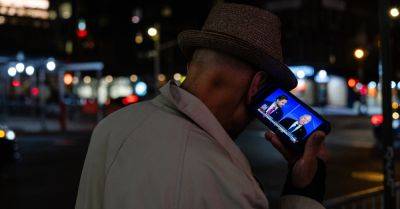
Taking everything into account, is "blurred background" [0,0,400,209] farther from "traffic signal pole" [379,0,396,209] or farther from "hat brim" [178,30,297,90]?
"hat brim" [178,30,297,90]

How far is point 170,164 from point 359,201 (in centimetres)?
397

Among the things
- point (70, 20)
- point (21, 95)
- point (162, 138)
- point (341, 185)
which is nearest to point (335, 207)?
point (162, 138)

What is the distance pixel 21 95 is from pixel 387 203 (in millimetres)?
41592

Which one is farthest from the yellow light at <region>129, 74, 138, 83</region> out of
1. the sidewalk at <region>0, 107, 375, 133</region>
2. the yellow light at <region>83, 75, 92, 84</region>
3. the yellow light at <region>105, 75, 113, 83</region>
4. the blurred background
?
the sidewalk at <region>0, 107, 375, 133</region>

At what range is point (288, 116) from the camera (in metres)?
1.99

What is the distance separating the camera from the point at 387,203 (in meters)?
4.61

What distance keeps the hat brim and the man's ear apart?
0.07 feet

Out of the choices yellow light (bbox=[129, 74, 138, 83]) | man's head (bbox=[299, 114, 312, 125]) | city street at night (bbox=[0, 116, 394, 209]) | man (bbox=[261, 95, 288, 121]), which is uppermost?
man (bbox=[261, 95, 288, 121])

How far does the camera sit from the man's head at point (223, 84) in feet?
5.98

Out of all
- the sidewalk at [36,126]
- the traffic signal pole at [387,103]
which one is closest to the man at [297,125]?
the traffic signal pole at [387,103]

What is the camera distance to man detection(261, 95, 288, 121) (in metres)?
1.95

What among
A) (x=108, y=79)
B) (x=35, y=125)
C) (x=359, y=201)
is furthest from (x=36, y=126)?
(x=108, y=79)

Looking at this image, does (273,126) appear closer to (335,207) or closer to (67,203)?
(335,207)

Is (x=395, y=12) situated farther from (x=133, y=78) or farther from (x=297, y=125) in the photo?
(x=133, y=78)
